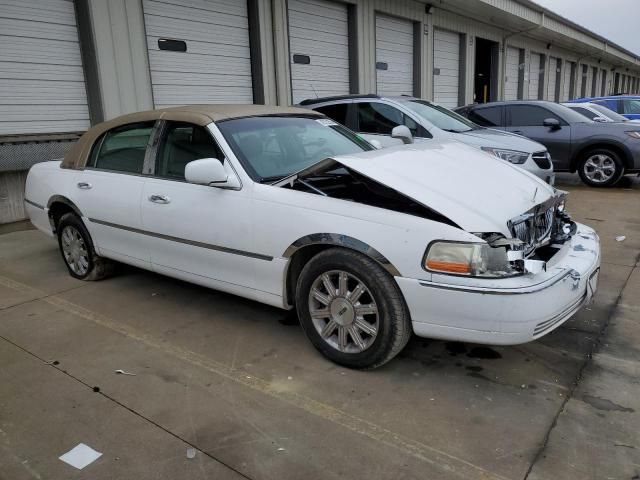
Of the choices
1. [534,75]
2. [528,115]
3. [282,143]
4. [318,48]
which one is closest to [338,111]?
[528,115]

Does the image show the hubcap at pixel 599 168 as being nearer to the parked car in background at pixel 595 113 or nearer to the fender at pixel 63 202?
the parked car in background at pixel 595 113

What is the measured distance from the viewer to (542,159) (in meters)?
8.09

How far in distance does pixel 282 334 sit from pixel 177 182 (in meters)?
1.36

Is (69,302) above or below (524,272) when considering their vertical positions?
below

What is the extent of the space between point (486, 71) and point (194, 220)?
2007 centimetres

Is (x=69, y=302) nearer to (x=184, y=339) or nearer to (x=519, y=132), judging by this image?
(x=184, y=339)

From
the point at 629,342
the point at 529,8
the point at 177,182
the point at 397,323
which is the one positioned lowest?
the point at 629,342

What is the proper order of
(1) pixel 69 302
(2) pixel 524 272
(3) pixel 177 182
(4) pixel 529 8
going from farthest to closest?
(4) pixel 529 8
(1) pixel 69 302
(3) pixel 177 182
(2) pixel 524 272

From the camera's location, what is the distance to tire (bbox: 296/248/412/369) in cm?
298

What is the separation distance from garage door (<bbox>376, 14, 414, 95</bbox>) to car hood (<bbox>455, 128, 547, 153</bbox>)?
6648 mm

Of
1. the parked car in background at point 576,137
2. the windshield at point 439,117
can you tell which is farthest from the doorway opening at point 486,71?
the windshield at point 439,117

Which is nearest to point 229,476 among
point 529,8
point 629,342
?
point 629,342

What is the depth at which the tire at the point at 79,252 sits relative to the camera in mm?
4879

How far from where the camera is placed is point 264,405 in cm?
296
